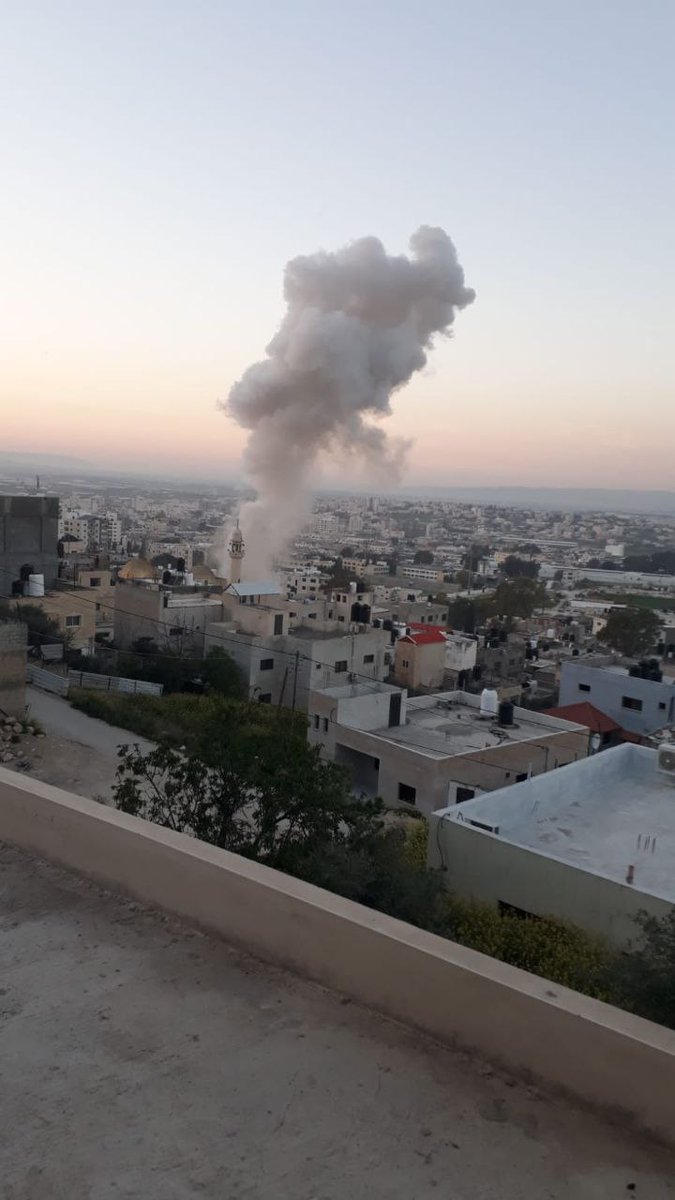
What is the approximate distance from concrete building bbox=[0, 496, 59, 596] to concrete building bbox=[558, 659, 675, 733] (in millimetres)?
12447

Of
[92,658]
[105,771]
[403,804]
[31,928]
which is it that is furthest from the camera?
[92,658]

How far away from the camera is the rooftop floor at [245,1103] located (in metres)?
1.76

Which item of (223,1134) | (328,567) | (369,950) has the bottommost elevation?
(328,567)

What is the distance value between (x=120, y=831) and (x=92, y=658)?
1731cm

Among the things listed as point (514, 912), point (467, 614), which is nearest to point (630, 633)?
point (467, 614)

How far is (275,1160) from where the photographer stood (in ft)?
5.93

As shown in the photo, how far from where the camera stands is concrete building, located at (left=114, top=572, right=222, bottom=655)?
2078cm

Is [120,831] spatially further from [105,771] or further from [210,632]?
[210,632]

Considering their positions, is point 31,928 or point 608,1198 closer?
point 608,1198

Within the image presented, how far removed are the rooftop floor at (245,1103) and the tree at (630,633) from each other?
27.4 m

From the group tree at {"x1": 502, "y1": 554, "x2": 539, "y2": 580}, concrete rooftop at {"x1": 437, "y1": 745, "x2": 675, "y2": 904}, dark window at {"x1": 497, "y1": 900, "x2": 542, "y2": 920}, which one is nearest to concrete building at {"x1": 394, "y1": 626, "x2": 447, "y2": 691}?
concrete rooftop at {"x1": 437, "y1": 745, "x2": 675, "y2": 904}

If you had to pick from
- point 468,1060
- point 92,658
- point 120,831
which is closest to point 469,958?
point 468,1060

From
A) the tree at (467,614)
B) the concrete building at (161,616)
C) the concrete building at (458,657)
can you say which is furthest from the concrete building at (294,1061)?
the tree at (467,614)

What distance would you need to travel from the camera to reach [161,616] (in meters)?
20.9
